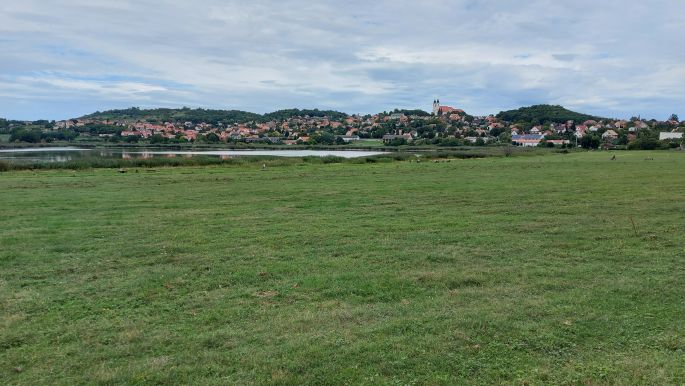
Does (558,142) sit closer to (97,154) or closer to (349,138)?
(349,138)

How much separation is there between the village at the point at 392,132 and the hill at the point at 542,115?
2.01 metres

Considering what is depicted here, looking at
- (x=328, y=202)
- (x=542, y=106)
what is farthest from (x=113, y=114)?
(x=328, y=202)

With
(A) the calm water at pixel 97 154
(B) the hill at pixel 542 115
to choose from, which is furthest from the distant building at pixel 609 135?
(A) the calm water at pixel 97 154

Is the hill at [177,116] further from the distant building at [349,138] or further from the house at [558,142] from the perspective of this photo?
the house at [558,142]

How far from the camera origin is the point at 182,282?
289 inches

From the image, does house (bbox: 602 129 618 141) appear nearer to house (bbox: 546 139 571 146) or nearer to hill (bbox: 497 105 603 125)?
house (bbox: 546 139 571 146)

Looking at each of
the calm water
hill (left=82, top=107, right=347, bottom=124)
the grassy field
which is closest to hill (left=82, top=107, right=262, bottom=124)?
hill (left=82, top=107, right=347, bottom=124)

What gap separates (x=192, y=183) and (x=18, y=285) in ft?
58.2

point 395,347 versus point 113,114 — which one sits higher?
point 113,114

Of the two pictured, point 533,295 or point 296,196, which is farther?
point 296,196

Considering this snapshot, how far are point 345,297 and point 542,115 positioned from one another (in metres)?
192

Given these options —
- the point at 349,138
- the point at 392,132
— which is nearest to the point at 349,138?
the point at 349,138

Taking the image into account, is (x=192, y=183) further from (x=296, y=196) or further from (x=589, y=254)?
(x=589, y=254)

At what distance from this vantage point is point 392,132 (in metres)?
163
